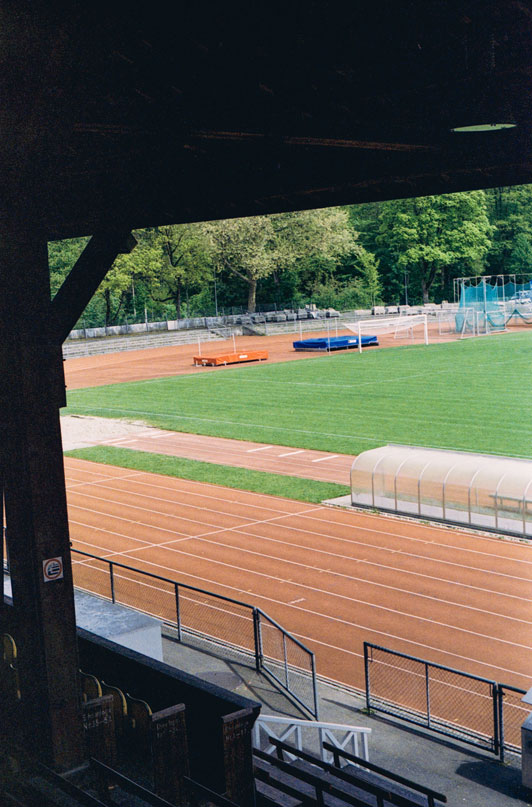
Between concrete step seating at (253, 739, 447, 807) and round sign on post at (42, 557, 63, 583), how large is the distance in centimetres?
259

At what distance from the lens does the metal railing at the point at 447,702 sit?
12141 millimetres

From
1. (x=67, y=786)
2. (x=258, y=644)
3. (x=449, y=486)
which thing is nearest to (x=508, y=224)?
(x=449, y=486)

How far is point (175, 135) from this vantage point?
680cm

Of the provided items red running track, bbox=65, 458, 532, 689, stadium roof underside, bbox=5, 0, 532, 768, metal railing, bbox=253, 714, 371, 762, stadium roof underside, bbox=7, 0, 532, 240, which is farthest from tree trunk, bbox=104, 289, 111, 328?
stadium roof underside, bbox=7, 0, 532, 240

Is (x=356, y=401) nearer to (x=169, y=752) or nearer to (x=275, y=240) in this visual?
(x=169, y=752)

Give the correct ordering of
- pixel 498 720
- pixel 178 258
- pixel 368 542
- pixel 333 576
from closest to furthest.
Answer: pixel 498 720 → pixel 333 576 → pixel 368 542 → pixel 178 258

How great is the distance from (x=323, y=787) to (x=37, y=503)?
3.45 metres

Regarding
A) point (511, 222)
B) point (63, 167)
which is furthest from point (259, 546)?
point (511, 222)

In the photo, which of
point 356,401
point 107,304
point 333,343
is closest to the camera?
point 356,401

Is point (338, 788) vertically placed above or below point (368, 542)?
above

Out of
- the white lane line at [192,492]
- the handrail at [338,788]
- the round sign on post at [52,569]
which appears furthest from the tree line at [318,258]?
the handrail at [338,788]

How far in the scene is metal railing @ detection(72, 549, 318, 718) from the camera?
45.5 ft

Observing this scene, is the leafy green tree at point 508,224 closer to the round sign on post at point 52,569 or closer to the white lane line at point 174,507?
the white lane line at point 174,507

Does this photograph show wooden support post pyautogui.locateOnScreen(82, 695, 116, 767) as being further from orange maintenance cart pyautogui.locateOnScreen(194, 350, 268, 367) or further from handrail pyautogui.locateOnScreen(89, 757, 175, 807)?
orange maintenance cart pyautogui.locateOnScreen(194, 350, 268, 367)
